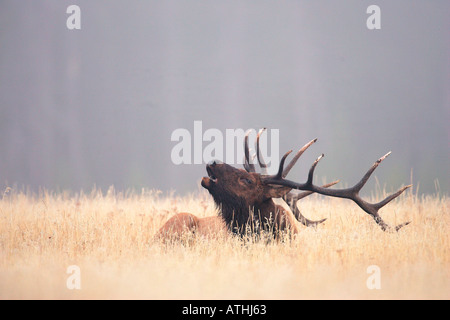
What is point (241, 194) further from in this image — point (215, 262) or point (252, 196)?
point (215, 262)

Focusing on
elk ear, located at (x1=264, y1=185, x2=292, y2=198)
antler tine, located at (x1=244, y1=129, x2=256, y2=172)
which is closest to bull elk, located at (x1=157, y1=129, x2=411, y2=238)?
elk ear, located at (x1=264, y1=185, x2=292, y2=198)

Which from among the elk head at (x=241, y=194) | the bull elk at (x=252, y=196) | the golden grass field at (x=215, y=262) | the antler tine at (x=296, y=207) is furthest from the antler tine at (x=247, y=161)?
the golden grass field at (x=215, y=262)

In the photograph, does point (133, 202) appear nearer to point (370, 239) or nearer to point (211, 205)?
point (211, 205)

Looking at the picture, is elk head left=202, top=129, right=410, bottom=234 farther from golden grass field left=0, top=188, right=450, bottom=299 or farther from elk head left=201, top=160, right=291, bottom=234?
golden grass field left=0, top=188, right=450, bottom=299

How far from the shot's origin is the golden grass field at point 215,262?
4.87 m

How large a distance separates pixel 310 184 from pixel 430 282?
237 cm

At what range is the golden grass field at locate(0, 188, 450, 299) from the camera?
487 cm

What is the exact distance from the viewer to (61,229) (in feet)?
26.6

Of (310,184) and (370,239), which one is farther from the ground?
(310,184)

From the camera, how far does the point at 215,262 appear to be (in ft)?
19.7

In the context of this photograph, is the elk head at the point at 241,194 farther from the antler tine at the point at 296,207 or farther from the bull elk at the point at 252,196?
the antler tine at the point at 296,207

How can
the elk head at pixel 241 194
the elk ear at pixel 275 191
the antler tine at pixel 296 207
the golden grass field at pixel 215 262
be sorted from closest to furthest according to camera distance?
the golden grass field at pixel 215 262 → the elk head at pixel 241 194 → the elk ear at pixel 275 191 → the antler tine at pixel 296 207
